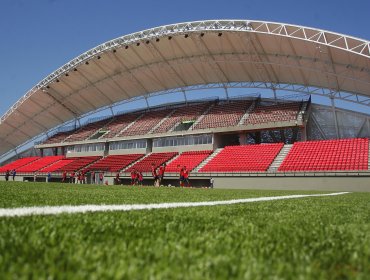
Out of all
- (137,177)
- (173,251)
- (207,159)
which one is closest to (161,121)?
(207,159)

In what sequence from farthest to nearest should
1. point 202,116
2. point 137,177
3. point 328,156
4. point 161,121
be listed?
point 161,121 < point 202,116 < point 137,177 < point 328,156

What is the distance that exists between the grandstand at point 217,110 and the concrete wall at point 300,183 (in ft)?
0.29

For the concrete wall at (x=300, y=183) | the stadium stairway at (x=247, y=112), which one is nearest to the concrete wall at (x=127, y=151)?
the stadium stairway at (x=247, y=112)

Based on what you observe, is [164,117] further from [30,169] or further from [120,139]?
[30,169]

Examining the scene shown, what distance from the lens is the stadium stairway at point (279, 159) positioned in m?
29.6

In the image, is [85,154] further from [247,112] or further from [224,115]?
[247,112]

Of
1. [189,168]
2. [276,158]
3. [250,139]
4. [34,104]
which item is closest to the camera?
[276,158]

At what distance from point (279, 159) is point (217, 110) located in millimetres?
14634

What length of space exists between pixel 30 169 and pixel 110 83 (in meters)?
19.4

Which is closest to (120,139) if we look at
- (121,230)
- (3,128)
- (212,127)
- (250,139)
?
(212,127)

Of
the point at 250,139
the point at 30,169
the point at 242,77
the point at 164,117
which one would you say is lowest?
the point at 30,169

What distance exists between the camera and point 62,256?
2.15 meters

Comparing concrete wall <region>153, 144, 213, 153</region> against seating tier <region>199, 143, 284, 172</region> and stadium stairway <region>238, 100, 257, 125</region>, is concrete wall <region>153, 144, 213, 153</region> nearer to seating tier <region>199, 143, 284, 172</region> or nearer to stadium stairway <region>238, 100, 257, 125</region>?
seating tier <region>199, 143, 284, 172</region>

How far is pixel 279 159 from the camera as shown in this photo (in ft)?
103
